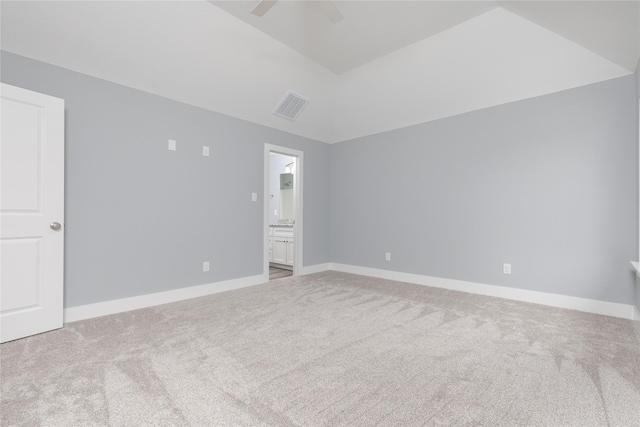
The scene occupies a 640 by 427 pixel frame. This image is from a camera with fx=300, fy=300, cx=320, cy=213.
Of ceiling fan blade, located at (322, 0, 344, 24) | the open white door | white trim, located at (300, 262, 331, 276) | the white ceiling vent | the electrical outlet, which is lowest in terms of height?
white trim, located at (300, 262, 331, 276)

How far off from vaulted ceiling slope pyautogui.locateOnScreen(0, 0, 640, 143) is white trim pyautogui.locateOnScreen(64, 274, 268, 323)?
2253mm

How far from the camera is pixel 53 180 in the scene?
2553 mm

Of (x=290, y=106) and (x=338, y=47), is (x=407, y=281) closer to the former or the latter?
(x=290, y=106)

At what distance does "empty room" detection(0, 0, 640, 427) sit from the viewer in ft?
5.65

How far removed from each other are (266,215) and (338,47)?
2.41 meters

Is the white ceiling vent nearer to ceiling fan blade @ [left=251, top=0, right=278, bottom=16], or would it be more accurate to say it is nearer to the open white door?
ceiling fan blade @ [left=251, top=0, right=278, bottom=16]

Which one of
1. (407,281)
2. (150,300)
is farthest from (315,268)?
(150,300)

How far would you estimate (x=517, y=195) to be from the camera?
3562 mm

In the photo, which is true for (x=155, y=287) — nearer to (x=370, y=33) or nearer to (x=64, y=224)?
(x=64, y=224)

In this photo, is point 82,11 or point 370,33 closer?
point 82,11

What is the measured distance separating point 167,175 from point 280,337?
229cm

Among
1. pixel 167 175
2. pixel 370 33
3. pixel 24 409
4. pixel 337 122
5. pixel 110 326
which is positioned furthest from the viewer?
pixel 337 122

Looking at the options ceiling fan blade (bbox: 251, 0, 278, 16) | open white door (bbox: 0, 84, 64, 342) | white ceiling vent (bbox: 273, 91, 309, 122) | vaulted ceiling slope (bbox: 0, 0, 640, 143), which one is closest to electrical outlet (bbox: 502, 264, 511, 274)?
vaulted ceiling slope (bbox: 0, 0, 640, 143)

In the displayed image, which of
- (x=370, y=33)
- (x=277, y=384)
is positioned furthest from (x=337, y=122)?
(x=277, y=384)
